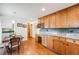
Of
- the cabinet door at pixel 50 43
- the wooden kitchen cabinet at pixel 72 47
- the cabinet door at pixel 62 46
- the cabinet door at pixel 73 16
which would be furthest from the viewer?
the cabinet door at pixel 50 43

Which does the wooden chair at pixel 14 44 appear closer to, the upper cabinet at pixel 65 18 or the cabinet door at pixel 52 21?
the upper cabinet at pixel 65 18

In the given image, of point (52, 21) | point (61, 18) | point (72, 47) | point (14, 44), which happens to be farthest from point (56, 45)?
point (14, 44)

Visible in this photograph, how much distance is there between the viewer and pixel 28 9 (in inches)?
124

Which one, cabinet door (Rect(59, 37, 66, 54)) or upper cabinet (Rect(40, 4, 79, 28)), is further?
cabinet door (Rect(59, 37, 66, 54))

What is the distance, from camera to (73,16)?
10.7ft

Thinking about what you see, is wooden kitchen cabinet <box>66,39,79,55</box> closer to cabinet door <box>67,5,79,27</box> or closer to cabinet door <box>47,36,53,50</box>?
cabinet door <box>67,5,79,27</box>

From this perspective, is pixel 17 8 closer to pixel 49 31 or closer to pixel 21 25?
pixel 21 25

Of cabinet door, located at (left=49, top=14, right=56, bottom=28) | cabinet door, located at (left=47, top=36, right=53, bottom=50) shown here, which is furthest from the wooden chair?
cabinet door, located at (left=49, top=14, right=56, bottom=28)

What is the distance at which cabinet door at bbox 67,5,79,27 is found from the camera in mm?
3105

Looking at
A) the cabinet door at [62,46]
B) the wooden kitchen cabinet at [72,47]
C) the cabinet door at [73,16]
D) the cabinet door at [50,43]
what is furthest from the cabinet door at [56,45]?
the cabinet door at [73,16]

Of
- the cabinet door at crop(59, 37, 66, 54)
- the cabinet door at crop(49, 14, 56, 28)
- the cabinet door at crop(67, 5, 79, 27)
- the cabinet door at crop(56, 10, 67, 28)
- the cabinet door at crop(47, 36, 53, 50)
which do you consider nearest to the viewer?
the cabinet door at crop(67, 5, 79, 27)

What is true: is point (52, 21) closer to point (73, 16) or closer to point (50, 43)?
point (50, 43)

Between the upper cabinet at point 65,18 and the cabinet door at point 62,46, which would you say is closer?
the upper cabinet at point 65,18

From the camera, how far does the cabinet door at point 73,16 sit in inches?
122
